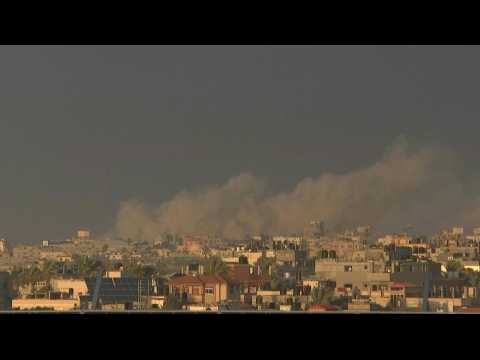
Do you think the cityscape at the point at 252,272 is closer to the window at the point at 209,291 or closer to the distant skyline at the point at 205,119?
the window at the point at 209,291

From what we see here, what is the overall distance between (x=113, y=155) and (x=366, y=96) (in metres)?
5.09

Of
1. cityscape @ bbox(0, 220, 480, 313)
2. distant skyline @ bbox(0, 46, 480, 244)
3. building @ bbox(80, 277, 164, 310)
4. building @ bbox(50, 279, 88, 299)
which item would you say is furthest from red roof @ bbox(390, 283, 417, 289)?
distant skyline @ bbox(0, 46, 480, 244)

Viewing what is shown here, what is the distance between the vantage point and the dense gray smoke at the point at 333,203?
10.3 m

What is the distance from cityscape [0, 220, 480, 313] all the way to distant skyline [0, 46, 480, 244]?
448 centimetres

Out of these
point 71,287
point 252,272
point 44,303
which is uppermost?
point 252,272

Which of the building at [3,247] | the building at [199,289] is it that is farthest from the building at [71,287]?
the building at [3,247]

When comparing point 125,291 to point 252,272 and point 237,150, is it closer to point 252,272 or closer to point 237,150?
point 252,272

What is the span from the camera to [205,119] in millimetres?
14367

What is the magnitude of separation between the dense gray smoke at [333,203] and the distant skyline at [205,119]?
0.30m

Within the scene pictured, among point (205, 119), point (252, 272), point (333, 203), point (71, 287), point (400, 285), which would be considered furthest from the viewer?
point (205, 119)

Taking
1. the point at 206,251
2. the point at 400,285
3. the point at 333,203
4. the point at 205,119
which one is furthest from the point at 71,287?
the point at 205,119

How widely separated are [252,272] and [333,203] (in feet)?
16.4
